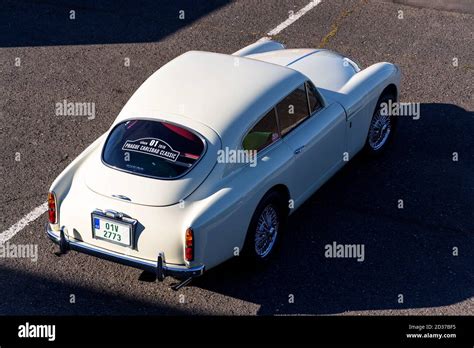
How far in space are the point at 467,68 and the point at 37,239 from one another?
6.63m

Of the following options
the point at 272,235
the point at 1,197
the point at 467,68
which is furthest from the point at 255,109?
the point at 467,68

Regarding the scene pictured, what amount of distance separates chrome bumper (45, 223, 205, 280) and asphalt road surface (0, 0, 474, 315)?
49 cm

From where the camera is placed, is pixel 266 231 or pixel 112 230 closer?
pixel 112 230

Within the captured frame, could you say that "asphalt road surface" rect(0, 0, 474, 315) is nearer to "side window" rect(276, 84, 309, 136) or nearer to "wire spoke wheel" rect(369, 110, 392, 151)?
"wire spoke wheel" rect(369, 110, 392, 151)

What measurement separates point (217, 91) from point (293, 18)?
18.6 ft

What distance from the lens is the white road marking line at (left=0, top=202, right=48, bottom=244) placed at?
8.62 meters

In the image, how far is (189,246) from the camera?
23.8ft

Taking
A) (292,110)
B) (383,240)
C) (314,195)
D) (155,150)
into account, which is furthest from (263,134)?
(383,240)

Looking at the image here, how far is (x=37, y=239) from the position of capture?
859 centimetres

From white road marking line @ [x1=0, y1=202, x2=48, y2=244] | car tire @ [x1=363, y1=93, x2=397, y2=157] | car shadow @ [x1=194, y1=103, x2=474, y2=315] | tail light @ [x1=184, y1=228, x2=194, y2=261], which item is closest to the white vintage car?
tail light @ [x1=184, y1=228, x2=194, y2=261]

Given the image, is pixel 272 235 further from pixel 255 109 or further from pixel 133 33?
pixel 133 33

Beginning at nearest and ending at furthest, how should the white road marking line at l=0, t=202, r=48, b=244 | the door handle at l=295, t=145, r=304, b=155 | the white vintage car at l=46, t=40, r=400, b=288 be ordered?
the white vintage car at l=46, t=40, r=400, b=288, the door handle at l=295, t=145, r=304, b=155, the white road marking line at l=0, t=202, r=48, b=244

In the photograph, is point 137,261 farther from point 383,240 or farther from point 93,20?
point 93,20

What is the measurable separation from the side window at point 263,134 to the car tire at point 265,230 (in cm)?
47
